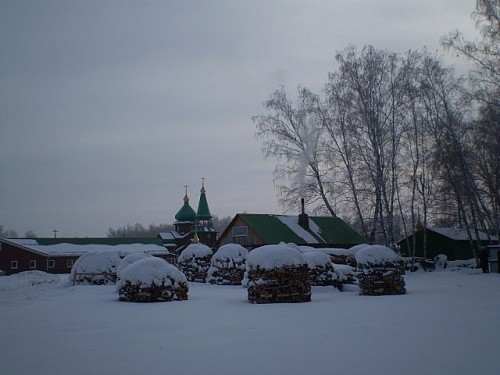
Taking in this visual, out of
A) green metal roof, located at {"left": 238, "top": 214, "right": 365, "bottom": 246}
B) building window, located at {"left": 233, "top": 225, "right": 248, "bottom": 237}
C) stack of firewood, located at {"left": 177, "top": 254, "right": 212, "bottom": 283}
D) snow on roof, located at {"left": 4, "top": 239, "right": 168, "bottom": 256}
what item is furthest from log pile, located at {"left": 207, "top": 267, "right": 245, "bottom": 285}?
snow on roof, located at {"left": 4, "top": 239, "right": 168, "bottom": 256}

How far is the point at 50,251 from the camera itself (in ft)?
188

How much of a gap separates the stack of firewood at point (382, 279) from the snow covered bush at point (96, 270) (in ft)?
53.7

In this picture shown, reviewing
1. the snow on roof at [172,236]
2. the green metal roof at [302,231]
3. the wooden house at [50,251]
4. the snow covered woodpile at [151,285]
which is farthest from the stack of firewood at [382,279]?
the snow on roof at [172,236]

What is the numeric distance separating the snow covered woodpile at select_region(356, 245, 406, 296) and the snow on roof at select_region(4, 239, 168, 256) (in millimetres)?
40051

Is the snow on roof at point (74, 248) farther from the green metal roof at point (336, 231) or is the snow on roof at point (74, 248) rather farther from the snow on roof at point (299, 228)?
the green metal roof at point (336, 231)

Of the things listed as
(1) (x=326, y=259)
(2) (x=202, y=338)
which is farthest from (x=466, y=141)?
(2) (x=202, y=338)

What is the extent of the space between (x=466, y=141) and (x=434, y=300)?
1831 centimetres

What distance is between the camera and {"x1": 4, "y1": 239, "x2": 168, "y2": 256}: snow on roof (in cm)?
5694

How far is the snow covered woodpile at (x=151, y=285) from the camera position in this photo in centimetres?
1805

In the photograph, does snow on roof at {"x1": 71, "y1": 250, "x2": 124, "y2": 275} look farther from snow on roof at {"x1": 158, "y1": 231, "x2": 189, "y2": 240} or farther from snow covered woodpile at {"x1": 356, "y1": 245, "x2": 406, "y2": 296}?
snow on roof at {"x1": 158, "y1": 231, "x2": 189, "y2": 240}

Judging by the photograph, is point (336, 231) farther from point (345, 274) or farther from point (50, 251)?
point (50, 251)

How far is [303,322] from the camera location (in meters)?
11.7

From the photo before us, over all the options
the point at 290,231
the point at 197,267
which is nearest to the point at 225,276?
the point at 197,267

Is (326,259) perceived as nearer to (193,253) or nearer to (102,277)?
(193,253)
